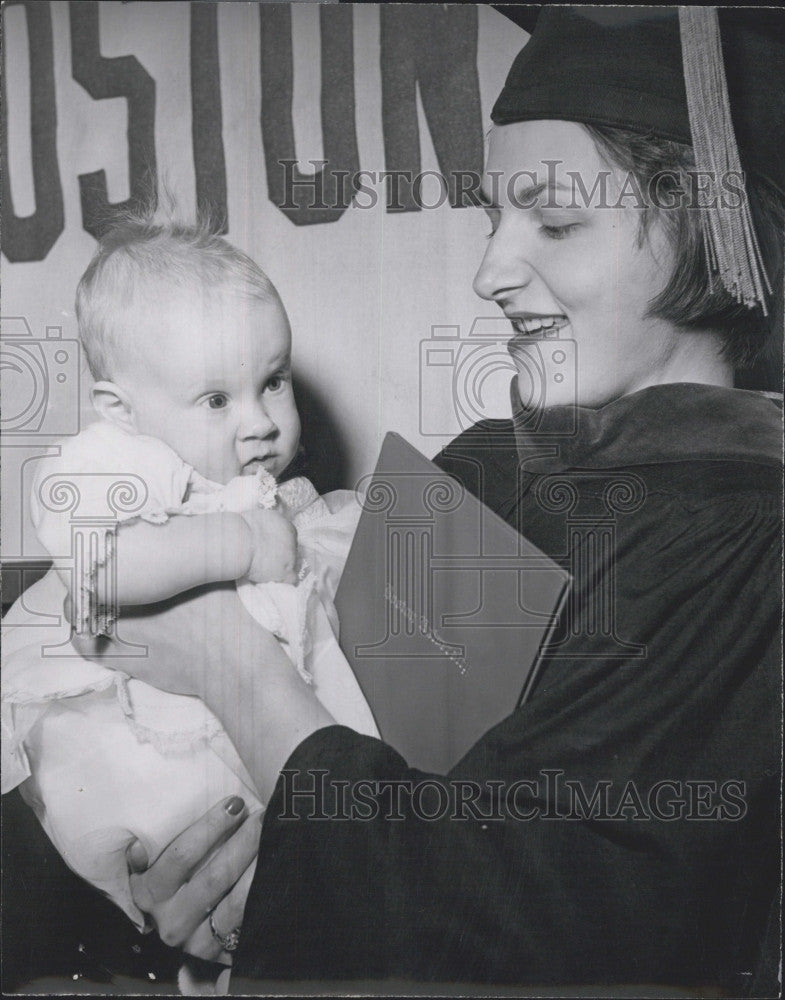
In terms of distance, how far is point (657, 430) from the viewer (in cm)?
142

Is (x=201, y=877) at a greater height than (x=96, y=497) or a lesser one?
lesser

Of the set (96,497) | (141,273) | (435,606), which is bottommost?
(435,606)

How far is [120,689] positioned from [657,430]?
A: 2.58ft

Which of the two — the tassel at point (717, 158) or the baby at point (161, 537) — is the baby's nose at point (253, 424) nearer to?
the baby at point (161, 537)

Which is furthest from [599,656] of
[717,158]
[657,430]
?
[717,158]

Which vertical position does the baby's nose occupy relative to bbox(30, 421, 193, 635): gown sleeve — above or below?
above

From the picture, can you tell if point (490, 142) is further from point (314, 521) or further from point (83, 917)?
point (83, 917)

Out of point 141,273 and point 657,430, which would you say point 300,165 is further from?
point 657,430

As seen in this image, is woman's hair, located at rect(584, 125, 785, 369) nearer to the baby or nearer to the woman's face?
the woman's face

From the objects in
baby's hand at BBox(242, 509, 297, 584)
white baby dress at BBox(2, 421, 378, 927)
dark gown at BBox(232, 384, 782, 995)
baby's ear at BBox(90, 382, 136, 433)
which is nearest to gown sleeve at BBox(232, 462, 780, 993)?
dark gown at BBox(232, 384, 782, 995)

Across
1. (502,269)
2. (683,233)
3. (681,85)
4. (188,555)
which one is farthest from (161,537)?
(681,85)

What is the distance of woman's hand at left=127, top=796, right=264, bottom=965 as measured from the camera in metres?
1.40

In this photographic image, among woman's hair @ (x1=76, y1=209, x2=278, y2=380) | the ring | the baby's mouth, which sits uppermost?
woman's hair @ (x1=76, y1=209, x2=278, y2=380)

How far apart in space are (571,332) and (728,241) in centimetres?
24
